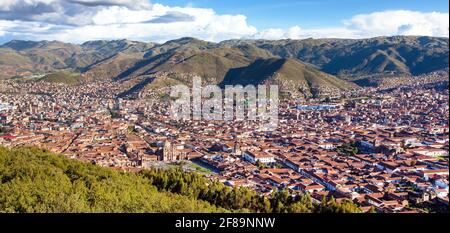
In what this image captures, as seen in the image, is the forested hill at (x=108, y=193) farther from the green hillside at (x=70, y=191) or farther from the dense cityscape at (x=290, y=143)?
the dense cityscape at (x=290, y=143)

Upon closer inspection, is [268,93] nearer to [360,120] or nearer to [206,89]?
[206,89]

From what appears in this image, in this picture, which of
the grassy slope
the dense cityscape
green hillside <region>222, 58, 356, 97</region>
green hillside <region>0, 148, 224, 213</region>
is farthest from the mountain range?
green hillside <region>0, 148, 224, 213</region>

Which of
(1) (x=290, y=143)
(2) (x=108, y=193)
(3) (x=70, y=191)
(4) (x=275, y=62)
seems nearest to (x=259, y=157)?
(1) (x=290, y=143)

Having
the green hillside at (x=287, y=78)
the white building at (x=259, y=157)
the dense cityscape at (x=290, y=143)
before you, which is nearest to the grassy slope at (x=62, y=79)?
the dense cityscape at (x=290, y=143)

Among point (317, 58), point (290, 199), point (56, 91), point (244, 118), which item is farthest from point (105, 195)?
point (317, 58)

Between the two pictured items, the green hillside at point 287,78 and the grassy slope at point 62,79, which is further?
the grassy slope at point 62,79

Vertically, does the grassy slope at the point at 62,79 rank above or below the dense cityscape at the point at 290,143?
above
